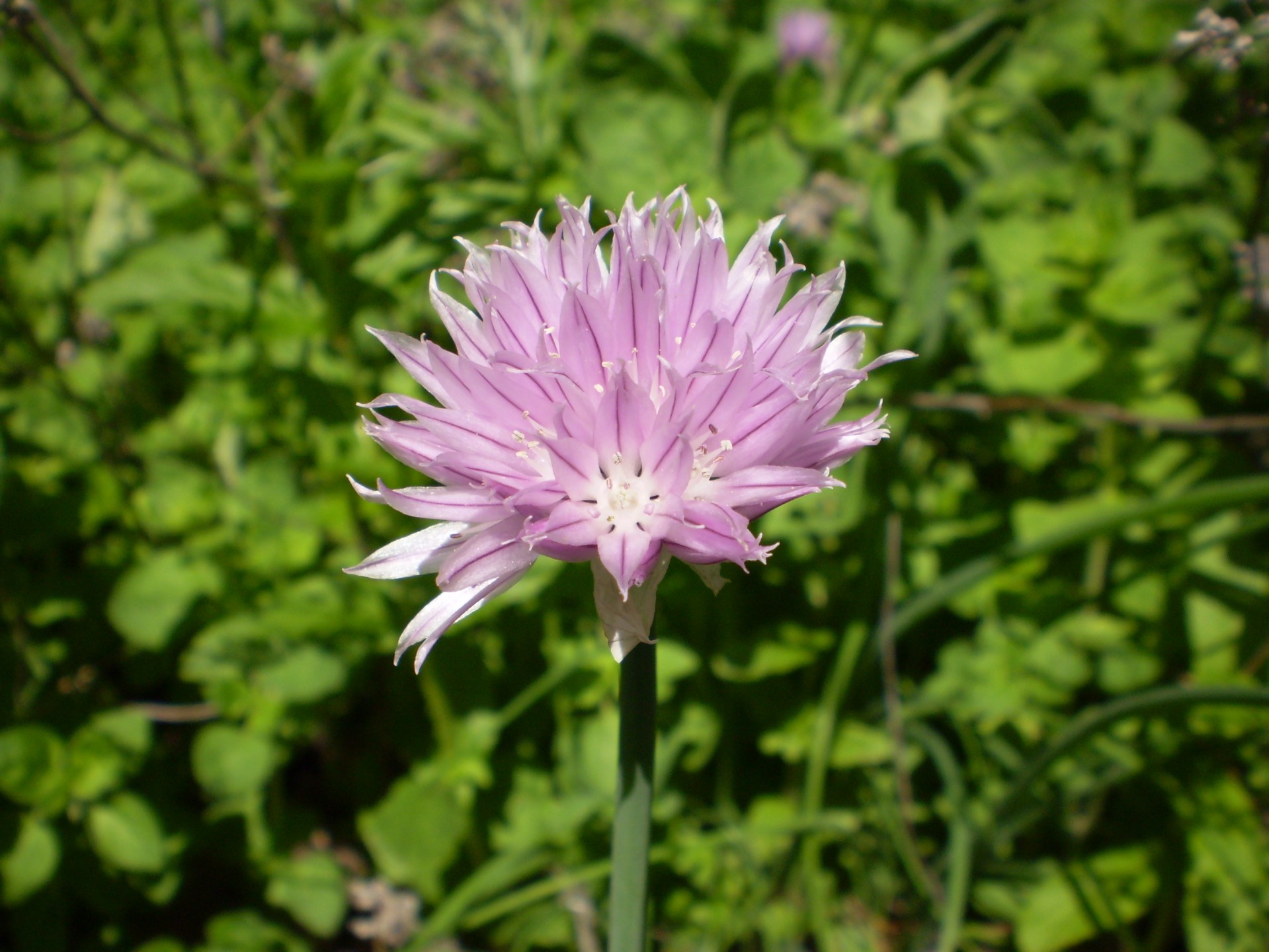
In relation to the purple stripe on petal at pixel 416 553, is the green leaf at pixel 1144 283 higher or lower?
higher

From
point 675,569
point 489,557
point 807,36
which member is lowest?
point 489,557

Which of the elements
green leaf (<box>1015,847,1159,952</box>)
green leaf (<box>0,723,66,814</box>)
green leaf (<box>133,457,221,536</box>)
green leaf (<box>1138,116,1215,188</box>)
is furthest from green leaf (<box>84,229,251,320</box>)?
green leaf (<box>1138,116,1215,188</box>)

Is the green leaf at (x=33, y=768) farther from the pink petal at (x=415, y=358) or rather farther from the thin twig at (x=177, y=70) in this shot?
the pink petal at (x=415, y=358)

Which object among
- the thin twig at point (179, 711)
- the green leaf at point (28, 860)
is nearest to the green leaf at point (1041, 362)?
the thin twig at point (179, 711)

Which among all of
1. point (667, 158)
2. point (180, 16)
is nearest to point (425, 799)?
point (667, 158)

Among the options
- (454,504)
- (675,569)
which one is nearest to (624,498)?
(454,504)

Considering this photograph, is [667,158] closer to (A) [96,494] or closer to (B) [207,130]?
(B) [207,130]

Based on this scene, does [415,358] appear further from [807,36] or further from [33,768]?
[807,36]

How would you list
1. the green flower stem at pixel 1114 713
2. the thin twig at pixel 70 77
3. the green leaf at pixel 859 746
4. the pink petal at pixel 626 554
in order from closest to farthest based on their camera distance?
the pink petal at pixel 626 554 < the green flower stem at pixel 1114 713 < the thin twig at pixel 70 77 < the green leaf at pixel 859 746
